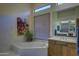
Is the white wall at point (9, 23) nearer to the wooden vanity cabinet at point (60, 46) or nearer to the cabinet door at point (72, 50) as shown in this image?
the wooden vanity cabinet at point (60, 46)

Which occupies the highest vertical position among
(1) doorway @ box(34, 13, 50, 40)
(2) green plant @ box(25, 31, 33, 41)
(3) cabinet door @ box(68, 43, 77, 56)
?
(1) doorway @ box(34, 13, 50, 40)

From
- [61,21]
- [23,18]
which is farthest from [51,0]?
[61,21]

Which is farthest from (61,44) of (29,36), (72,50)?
(29,36)

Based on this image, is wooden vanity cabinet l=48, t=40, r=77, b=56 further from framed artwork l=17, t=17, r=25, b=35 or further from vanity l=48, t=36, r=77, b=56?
framed artwork l=17, t=17, r=25, b=35

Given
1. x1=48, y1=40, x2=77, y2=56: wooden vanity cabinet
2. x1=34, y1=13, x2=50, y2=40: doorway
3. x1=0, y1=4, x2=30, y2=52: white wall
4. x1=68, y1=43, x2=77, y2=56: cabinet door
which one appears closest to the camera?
x1=68, y1=43, x2=77, y2=56: cabinet door

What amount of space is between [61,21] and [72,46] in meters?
0.44

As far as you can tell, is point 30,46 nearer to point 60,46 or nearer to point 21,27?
point 21,27

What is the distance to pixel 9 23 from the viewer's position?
2.08m

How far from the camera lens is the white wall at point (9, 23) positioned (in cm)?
194

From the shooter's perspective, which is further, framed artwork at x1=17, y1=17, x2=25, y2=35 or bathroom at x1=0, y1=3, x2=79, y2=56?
framed artwork at x1=17, y1=17, x2=25, y2=35

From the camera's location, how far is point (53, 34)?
2.16 m

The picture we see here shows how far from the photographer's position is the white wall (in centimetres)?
194

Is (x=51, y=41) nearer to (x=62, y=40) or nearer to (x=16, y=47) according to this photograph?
(x=62, y=40)

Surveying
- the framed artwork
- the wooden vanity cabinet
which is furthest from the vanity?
the framed artwork
